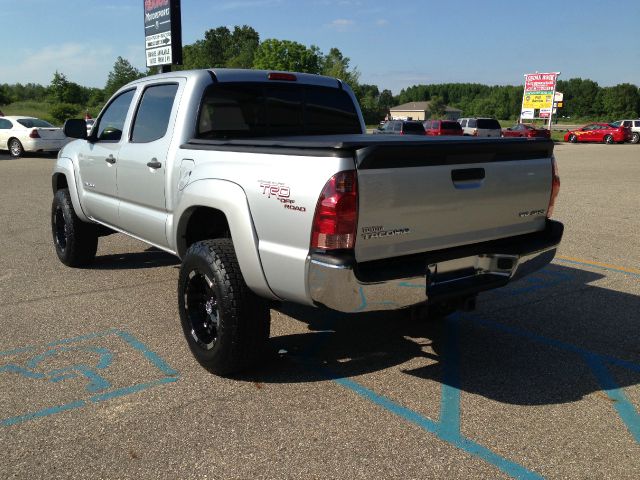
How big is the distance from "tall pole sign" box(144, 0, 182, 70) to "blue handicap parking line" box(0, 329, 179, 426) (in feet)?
54.0

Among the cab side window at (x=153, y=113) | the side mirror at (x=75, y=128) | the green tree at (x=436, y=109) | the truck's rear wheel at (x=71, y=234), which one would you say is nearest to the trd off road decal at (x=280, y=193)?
the cab side window at (x=153, y=113)

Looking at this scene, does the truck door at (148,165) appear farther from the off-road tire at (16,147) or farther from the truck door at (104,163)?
the off-road tire at (16,147)

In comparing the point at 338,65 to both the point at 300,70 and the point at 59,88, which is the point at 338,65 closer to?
the point at 300,70

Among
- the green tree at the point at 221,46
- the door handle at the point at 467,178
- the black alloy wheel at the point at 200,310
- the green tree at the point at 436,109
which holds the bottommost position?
the black alloy wheel at the point at 200,310

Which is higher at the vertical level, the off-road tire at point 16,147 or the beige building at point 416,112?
the beige building at point 416,112

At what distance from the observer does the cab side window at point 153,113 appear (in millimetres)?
4328

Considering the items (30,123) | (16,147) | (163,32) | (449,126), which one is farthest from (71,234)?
(449,126)

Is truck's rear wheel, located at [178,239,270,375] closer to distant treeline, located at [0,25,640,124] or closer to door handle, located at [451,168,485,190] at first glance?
door handle, located at [451,168,485,190]

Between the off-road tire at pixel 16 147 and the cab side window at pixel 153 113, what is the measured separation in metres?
18.7

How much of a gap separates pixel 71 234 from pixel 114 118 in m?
1.44

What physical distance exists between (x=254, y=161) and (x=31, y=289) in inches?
133

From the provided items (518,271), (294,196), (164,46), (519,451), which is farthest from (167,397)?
(164,46)

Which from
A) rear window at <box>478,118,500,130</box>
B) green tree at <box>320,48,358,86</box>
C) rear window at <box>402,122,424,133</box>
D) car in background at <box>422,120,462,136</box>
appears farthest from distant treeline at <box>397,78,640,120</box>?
rear window at <box>402,122,424,133</box>

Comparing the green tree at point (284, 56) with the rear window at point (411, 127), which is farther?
the green tree at point (284, 56)
